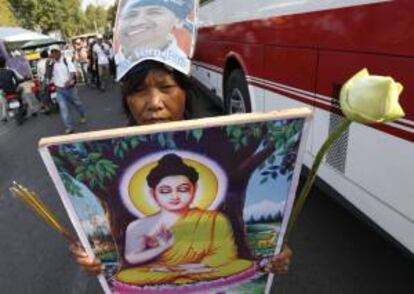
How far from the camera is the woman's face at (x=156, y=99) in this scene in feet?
5.59

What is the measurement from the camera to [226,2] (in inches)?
226

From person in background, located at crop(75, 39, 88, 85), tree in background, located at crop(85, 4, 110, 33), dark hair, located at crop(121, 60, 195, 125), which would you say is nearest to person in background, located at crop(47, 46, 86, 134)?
dark hair, located at crop(121, 60, 195, 125)

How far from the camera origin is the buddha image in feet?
4.10

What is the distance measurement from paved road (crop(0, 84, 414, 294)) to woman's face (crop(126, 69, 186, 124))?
195 centimetres

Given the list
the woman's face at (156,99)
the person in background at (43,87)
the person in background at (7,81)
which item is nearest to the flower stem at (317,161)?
the woman's face at (156,99)

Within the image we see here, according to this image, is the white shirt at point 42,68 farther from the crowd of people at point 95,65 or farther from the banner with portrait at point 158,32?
the banner with portrait at point 158,32

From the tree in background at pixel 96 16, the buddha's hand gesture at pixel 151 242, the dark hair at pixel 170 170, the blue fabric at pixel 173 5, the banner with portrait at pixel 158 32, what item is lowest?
the tree in background at pixel 96 16

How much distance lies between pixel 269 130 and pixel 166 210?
354 mm

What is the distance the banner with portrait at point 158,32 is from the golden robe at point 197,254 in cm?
61

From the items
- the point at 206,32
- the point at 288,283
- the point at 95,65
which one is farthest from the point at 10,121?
the point at 288,283

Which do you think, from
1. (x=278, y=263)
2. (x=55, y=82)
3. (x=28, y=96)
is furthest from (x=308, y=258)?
(x=28, y=96)

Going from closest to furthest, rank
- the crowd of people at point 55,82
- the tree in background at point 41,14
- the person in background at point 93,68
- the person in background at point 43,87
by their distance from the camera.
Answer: the crowd of people at point 55,82 → the person in background at point 43,87 → the person in background at point 93,68 → the tree in background at point 41,14

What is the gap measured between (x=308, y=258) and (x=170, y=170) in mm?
2627

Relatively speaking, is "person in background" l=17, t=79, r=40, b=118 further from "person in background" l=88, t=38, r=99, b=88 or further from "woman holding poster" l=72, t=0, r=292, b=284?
"woman holding poster" l=72, t=0, r=292, b=284
